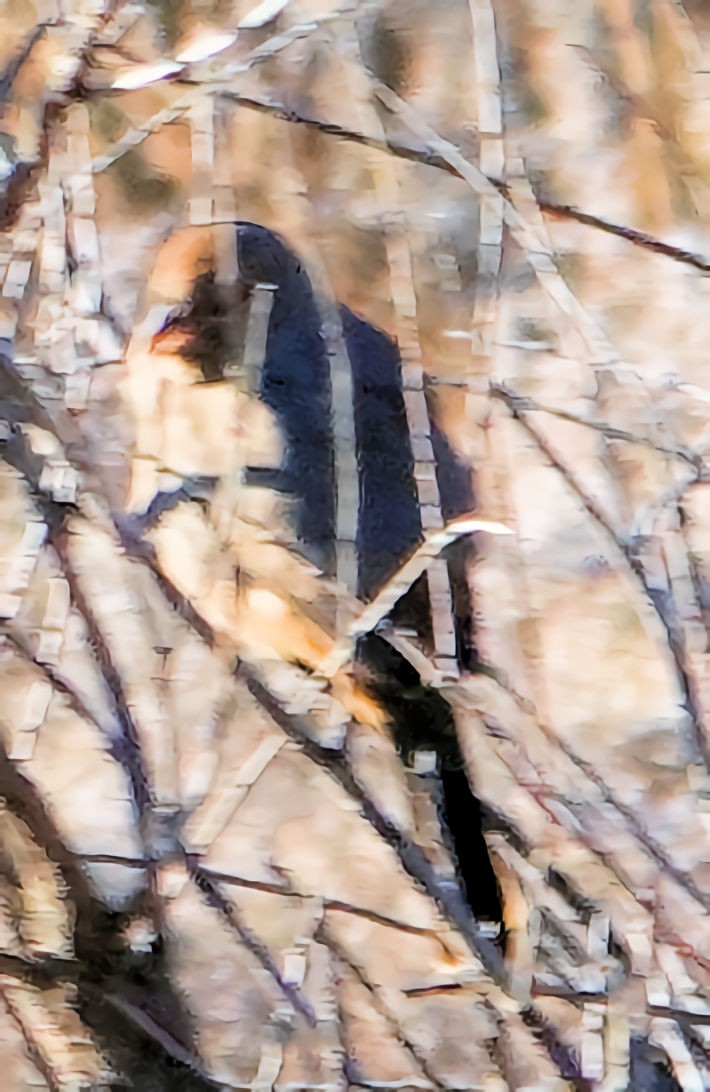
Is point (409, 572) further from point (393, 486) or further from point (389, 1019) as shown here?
point (389, 1019)

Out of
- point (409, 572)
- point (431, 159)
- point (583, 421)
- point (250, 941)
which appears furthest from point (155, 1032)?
point (431, 159)

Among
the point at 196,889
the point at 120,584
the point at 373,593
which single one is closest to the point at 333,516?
the point at 373,593

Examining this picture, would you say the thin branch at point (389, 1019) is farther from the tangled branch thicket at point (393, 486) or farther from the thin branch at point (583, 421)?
the thin branch at point (583, 421)

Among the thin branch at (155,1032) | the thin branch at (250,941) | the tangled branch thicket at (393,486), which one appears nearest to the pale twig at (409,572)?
the tangled branch thicket at (393,486)

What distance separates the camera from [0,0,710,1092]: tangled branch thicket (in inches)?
27.2

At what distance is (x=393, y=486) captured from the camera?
708 mm

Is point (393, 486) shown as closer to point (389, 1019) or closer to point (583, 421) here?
point (583, 421)

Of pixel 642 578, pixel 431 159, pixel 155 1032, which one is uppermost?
pixel 431 159

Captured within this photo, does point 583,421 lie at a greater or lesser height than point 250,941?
greater

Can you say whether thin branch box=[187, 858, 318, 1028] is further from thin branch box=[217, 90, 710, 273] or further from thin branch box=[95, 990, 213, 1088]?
thin branch box=[217, 90, 710, 273]

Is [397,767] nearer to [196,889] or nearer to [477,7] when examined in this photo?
[196,889]

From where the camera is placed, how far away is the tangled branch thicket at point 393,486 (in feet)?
2.27

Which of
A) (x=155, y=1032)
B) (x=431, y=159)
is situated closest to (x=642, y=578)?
(x=431, y=159)

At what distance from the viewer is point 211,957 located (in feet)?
2.45
